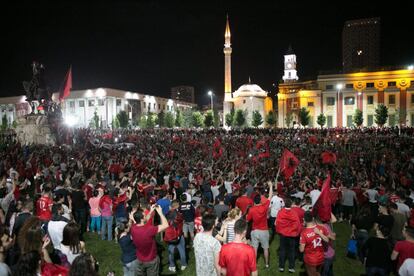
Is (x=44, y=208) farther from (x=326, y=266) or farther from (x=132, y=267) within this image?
(x=326, y=266)

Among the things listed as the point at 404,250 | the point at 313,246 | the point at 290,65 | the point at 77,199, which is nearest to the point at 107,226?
the point at 77,199

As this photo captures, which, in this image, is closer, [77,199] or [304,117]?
[77,199]

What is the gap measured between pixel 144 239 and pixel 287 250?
137 inches

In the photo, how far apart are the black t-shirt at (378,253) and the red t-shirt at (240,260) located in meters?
2.41

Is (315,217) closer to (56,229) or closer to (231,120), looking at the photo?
(56,229)

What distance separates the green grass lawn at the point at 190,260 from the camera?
298 inches

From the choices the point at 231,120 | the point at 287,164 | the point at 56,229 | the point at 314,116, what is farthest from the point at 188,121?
the point at 56,229

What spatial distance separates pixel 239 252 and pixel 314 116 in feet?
195

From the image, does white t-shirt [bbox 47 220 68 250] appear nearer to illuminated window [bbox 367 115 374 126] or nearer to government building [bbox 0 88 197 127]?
illuminated window [bbox 367 115 374 126]

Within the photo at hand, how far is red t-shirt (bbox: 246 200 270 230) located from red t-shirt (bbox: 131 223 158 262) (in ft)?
8.32

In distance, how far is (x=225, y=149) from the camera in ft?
74.0

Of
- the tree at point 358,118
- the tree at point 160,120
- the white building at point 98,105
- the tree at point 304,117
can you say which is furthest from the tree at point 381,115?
the white building at point 98,105

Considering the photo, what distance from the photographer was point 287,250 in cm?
740

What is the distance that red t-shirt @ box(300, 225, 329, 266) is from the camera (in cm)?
572
